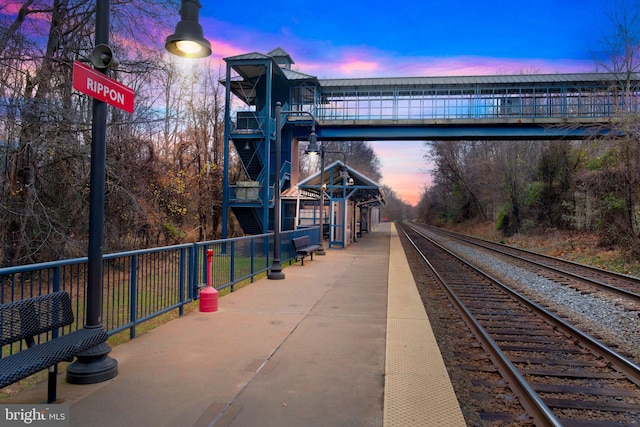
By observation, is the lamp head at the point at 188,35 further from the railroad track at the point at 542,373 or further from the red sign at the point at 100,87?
the railroad track at the point at 542,373

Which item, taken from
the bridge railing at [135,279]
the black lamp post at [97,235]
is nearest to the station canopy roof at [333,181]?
the bridge railing at [135,279]

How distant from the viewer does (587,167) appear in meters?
25.5

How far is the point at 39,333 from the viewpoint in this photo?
4.20m

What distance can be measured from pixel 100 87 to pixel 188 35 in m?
1.20

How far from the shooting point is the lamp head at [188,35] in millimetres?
5045

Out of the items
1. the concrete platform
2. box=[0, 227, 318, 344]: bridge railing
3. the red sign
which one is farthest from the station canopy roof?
the red sign

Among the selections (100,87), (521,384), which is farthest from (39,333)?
(521,384)

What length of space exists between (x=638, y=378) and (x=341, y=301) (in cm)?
522

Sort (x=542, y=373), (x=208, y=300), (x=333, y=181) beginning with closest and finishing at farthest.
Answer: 1. (x=542, y=373)
2. (x=208, y=300)
3. (x=333, y=181)

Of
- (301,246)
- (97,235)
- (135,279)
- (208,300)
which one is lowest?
(208,300)

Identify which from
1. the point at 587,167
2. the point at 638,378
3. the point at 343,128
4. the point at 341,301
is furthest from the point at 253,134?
the point at 638,378

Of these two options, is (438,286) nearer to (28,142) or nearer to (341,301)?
(341,301)

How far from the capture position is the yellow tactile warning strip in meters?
3.74

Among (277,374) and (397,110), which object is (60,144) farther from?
(397,110)
